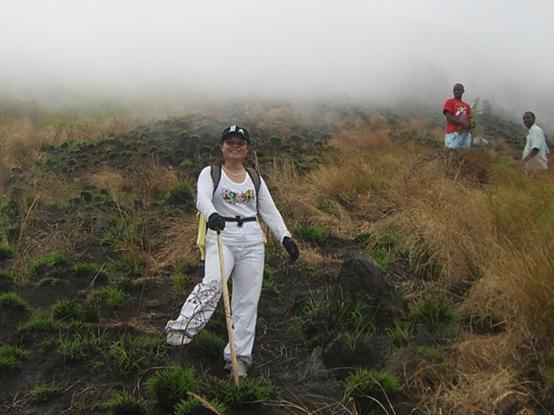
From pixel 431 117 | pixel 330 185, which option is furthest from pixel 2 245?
pixel 431 117

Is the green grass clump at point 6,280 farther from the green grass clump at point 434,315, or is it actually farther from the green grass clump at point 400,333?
the green grass clump at point 434,315

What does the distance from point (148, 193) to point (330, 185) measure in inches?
127

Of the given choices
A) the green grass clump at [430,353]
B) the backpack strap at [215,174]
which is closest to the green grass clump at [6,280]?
the backpack strap at [215,174]

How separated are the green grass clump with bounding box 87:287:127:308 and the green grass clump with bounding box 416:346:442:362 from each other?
10.3 feet

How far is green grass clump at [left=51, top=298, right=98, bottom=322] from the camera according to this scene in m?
5.45

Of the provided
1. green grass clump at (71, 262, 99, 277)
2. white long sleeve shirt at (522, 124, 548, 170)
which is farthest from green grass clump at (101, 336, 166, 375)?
white long sleeve shirt at (522, 124, 548, 170)

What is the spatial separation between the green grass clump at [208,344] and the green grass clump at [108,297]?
1406 millimetres

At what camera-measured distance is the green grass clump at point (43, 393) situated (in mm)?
4074

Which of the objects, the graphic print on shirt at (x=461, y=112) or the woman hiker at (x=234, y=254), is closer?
the woman hiker at (x=234, y=254)

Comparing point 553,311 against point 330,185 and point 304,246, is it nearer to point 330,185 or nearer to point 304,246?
point 304,246

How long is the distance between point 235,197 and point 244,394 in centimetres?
155

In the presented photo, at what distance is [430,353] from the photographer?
4.08 metres

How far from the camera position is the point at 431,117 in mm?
28234

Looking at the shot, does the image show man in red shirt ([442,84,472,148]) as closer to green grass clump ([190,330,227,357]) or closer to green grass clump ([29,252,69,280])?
green grass clump ([29,252,69,280])
